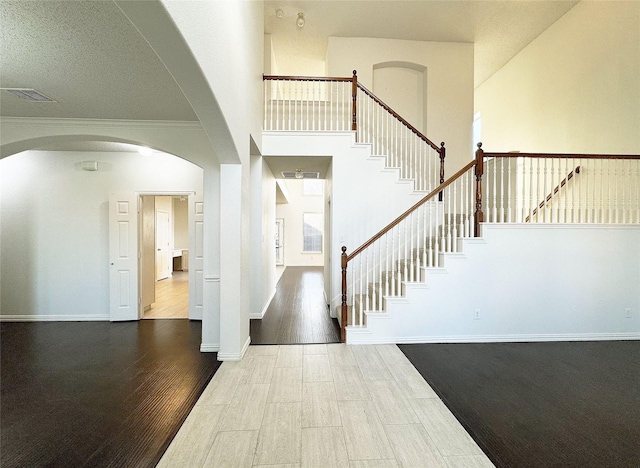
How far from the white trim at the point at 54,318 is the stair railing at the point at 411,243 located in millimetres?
4035

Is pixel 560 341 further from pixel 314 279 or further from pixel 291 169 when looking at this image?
pixel 314 279

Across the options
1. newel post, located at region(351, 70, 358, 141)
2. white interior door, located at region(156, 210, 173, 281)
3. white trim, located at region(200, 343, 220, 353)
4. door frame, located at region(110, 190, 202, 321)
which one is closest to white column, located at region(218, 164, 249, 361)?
white trim, located at region(200, 343, 220, 353)

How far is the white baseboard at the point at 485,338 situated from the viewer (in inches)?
147

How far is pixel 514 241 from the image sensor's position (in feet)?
12.6

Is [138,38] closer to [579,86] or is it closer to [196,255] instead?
[196,255]

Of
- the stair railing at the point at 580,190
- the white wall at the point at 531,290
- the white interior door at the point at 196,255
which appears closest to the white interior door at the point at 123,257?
the white interior door at the point at 196,255

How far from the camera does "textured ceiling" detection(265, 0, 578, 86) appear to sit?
16.6 feet

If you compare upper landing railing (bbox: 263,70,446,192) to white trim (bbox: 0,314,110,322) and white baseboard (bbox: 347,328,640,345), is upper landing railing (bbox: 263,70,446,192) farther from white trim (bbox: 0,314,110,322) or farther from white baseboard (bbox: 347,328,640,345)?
white trim (bbox: 0,314,110,322)

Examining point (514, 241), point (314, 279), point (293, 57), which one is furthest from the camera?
point (314, 279)

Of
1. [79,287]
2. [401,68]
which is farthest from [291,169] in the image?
[79,287]

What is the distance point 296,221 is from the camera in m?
12.1

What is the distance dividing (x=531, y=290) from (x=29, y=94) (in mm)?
6120

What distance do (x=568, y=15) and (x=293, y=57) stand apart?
17.3ft

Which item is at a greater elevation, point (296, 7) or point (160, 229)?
point (296, 7)
